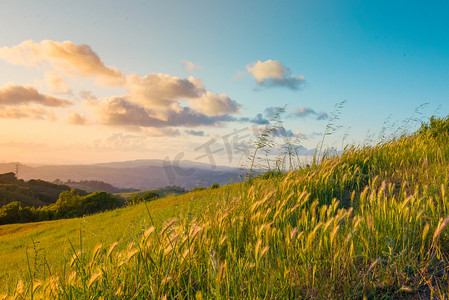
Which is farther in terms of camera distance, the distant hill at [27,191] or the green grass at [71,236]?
the distant hill at [27,191]

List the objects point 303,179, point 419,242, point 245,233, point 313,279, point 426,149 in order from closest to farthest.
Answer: point 313,279, point 419,242, point 245,233, point 303,179, point 426,149

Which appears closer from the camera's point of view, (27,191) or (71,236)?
(71,236)

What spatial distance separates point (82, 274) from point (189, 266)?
3.47ft

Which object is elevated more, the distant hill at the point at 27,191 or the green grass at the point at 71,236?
the green grass at the point at 71,236

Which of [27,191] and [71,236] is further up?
[71,236]

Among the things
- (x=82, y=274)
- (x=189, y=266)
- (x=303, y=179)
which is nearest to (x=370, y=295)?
(x=189, y=266)

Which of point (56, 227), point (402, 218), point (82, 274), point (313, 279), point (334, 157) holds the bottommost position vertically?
point (56, 227)

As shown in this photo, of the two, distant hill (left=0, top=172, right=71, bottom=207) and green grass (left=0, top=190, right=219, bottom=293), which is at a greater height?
green grass (left=0, top=190, right=219, bottom=293)

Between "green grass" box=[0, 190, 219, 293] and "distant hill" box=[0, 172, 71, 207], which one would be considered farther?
"distant hill" box=[0, 172, 71, 207]

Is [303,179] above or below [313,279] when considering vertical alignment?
above

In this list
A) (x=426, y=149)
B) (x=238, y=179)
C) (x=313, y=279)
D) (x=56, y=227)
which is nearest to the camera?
(x=313, y=279)

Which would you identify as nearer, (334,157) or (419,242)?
(419,242)

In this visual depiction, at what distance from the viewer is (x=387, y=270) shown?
8.01ft

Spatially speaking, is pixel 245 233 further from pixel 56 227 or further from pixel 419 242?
pixel 56 227
